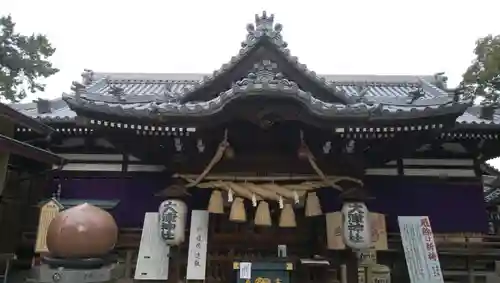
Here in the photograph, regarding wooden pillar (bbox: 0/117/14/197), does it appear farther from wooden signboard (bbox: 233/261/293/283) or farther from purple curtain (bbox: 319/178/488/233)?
purple curtain (bbox: 319/178/488/233)


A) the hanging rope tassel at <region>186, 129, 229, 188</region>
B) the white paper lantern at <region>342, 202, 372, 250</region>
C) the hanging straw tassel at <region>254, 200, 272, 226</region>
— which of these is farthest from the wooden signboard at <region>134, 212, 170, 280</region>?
the white paper lantern at <region>342, 202, 372, 250</region>

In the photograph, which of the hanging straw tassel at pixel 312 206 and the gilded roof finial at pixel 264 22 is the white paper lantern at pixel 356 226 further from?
the gilded roof finial at pixel 264 22

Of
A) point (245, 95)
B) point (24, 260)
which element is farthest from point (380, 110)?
point (24, 260)

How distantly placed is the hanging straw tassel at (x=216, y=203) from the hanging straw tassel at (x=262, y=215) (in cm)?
62

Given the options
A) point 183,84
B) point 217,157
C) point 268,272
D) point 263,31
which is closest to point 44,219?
point 217,157

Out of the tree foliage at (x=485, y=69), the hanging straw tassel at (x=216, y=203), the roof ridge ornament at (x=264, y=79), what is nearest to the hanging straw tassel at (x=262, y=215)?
the hanging straw tassel at (x=216, y=203)

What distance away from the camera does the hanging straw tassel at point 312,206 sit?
6684 millimetres

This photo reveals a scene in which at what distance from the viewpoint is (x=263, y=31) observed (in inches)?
299

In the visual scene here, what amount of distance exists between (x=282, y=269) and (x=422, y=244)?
287cm

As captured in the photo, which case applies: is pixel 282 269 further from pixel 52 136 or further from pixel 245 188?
pixel 52 136

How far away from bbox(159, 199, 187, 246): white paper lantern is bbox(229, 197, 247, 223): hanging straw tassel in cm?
82

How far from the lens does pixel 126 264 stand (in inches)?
290

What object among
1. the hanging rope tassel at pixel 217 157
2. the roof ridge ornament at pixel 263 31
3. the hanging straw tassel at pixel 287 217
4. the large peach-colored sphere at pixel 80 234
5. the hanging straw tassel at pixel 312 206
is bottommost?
the large peach-colored sphere at pixel 80 234

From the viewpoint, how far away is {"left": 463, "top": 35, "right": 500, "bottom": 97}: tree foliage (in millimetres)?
15620
